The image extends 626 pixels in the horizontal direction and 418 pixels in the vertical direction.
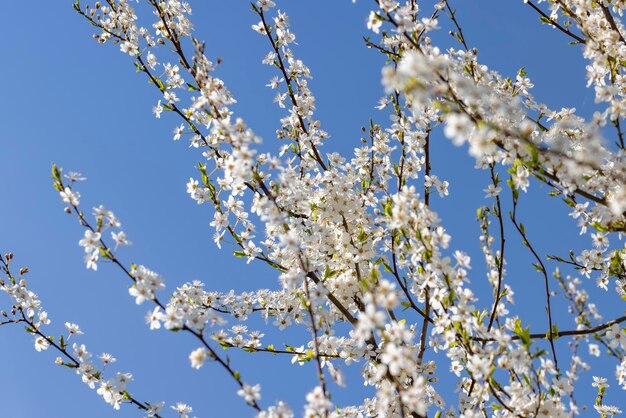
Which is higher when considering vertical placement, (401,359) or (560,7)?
(560,7)

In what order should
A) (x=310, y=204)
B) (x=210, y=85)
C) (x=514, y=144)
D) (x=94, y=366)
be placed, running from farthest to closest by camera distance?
1. (x=310, y=204)
2. (x=94, y=366)
3. (x=210, y=85)
4. (x=514, y=144)

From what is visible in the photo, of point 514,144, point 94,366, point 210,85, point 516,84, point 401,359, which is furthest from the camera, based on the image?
point 516,84

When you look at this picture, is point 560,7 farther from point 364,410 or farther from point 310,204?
point 364,410

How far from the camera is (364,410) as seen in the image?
19.1 feet

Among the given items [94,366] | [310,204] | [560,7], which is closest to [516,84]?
[560,7]

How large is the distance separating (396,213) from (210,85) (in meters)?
1.59

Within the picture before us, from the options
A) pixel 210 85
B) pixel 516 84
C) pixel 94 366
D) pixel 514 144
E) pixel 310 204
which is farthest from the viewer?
pixel 516 84

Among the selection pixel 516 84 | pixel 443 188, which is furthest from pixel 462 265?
pixel 516 84

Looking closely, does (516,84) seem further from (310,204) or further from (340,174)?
(310,204)

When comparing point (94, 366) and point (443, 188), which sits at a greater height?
point (443, 188)

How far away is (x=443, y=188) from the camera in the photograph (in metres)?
5.58

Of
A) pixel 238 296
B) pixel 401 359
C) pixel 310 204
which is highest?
pixel 310 204

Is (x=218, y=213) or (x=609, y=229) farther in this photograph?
(x=218, y=213)

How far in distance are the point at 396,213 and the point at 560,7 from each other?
3.48 m
